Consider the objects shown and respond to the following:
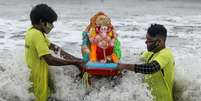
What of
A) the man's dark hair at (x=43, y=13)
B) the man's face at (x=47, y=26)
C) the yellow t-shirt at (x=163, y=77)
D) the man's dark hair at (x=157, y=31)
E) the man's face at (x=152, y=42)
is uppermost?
the man's dark hair at (x=43, y=13)

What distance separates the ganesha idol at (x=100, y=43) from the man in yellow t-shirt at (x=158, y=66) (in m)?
0.70

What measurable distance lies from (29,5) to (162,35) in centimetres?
1700

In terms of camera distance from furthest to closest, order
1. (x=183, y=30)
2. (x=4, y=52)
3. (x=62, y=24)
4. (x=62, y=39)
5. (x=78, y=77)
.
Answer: (x=62, y=24) < (x=183, y=30) < (x=62, y=39) < (x=4, y=52) < (x=78, y=77)

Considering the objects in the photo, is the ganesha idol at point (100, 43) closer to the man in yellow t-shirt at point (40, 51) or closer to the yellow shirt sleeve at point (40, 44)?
the man in yellow t-shirt at point (40, 51)

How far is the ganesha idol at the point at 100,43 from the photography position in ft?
20.2

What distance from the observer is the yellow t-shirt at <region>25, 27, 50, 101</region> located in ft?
17.6

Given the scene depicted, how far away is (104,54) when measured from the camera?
20.3 ft

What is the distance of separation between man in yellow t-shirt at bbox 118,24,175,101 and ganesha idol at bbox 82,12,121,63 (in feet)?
2.31

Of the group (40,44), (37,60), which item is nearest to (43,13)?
(40,44)

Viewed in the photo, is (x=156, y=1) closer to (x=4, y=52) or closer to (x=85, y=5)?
(x=85, y=5)

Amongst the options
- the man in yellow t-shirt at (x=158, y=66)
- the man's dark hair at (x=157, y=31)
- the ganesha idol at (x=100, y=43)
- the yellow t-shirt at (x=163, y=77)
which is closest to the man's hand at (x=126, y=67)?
the man in yellow t-shirt at (x=158, y=66)

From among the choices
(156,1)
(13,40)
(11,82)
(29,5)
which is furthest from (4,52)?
(156,1)

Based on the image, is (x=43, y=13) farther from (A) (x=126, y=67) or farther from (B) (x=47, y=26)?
(A) (x=126, y=67)

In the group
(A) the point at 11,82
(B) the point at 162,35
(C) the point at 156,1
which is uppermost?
(B) the point at 162,35
